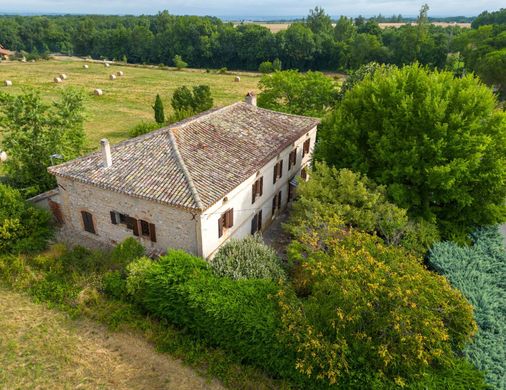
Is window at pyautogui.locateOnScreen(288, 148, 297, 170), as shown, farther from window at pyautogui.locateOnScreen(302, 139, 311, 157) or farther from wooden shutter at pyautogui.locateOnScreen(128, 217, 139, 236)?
wooden shutter at pyautogui.locateOnScreen(128, 217, 139, 236)

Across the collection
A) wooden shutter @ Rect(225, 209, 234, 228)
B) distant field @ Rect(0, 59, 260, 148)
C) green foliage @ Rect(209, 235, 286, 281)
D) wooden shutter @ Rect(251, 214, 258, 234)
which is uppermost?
wooden shutter @ Rect(225, 209, 234, 228)

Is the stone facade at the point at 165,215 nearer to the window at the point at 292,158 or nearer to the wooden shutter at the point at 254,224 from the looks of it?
the wooden shutter at the point at 254,224

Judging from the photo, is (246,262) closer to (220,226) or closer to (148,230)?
(220,226)

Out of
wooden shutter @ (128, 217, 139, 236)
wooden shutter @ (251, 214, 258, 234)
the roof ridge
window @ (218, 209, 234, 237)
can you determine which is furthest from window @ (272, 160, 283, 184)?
wooden shutter @ (128, 217, 139, 236)

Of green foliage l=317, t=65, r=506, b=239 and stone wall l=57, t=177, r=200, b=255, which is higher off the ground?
green foliage l=317, t=65, r=506, b=239

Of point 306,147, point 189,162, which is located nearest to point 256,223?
point 189,162

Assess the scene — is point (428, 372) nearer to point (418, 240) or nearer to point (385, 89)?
point (418, 240)
